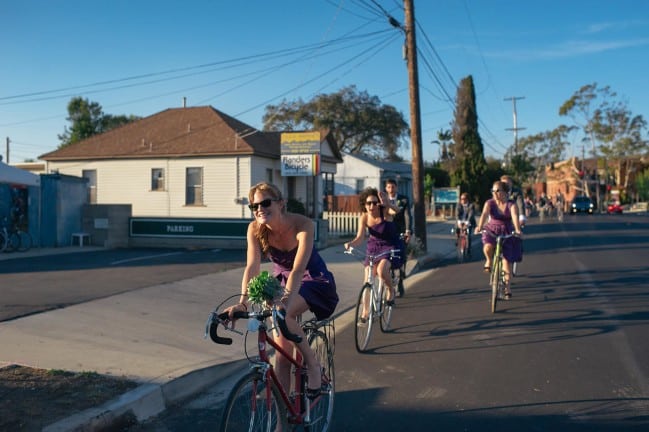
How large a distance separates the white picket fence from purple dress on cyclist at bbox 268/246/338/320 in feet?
63.8

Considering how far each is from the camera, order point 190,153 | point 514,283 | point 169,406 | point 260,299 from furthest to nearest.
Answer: point 190,153, point 514,283, point 169,406, point 260,299

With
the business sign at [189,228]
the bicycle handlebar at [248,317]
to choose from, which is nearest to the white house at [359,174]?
the business sign at [189,228]

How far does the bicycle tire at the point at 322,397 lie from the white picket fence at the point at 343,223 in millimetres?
19002

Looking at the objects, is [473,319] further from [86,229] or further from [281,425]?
[86,229]

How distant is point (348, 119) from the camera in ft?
197

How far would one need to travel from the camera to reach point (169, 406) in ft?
17.9

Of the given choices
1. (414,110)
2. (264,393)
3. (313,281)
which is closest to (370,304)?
(313,281)

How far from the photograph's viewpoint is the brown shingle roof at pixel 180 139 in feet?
83.1

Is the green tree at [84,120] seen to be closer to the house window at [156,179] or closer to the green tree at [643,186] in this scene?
the house window at [156,179]

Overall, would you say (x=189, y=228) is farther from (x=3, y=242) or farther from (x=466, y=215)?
(x=466, y=215)

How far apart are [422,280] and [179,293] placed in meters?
5.36

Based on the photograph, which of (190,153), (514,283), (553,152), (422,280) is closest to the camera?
(514,283)

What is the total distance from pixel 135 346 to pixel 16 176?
11.2 meters

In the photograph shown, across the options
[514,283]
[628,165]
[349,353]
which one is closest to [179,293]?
[349,353]
